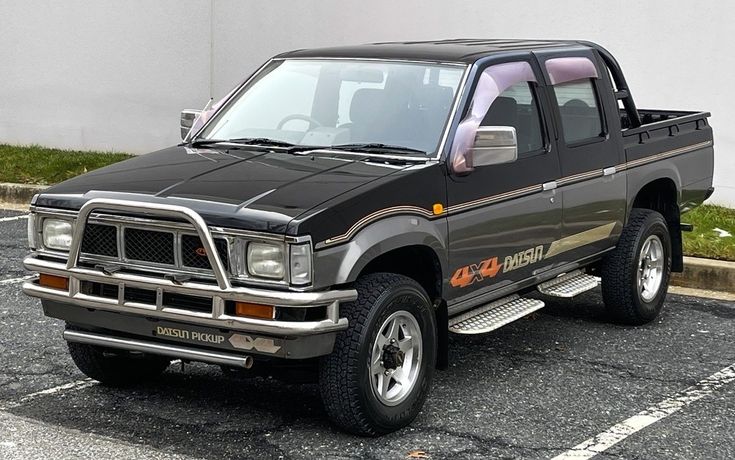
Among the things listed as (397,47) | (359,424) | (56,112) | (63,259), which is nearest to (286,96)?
(397,47)

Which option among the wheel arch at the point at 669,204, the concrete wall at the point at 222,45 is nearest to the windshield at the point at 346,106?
the wheel arch at the point at 669,204

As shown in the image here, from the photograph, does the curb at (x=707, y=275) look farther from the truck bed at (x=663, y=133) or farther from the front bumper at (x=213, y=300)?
the front bumper at (x=213, y=300)

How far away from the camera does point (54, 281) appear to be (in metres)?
5.79

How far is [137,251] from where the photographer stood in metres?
5.55

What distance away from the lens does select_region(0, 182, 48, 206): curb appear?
41.1ft

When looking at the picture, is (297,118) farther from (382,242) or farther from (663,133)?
(663,133)

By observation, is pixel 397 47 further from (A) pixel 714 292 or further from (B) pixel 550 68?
(A) pixel 714 292

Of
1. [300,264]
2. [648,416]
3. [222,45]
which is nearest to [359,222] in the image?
[300,264]

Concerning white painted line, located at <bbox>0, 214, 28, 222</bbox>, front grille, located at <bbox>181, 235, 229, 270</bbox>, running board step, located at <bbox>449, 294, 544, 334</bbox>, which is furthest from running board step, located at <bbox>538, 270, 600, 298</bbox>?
white painted line, located at <bbox>0, 214, 28, 222</bbox>

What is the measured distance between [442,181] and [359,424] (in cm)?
130

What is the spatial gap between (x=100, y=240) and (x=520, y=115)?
2.50 meters

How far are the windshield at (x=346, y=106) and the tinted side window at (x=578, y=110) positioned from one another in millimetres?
970

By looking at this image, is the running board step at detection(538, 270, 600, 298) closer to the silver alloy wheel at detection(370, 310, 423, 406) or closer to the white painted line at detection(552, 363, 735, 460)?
the white painted line at detection(552, 363, 735, 460)

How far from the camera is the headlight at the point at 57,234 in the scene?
19.0 feet
